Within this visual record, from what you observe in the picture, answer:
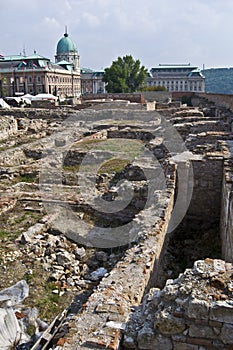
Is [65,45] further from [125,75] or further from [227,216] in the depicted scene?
[227,216]

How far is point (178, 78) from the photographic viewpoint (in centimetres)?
9456

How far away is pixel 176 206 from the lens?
891 cm

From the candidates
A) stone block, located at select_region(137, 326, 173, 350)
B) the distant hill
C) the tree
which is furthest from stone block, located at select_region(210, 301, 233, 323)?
the distant hill

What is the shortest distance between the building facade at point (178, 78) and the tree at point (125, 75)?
3437cm

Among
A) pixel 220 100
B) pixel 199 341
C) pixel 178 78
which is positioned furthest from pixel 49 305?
pixel 178 78

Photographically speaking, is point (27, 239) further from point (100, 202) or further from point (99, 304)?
point (99, 304)

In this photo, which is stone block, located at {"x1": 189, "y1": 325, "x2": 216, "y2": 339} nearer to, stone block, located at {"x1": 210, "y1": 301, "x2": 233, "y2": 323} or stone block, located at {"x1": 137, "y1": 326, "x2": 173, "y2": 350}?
stone block, located at {"x1": 210, "y1": 301, "x2": 233, "y2": 323}

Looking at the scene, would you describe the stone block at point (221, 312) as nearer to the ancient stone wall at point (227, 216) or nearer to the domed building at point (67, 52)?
the ancient stone wall at point (227, 216)

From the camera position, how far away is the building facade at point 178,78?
92375mm

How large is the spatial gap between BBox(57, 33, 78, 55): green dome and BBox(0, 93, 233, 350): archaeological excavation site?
80.5 meters

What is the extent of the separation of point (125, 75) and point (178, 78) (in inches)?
1625

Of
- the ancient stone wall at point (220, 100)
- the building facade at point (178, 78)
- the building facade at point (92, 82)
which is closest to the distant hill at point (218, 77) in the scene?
the building facade at point (178, 78)

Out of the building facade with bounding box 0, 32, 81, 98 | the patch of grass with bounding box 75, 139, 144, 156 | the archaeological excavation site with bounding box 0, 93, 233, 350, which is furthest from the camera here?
the building facade with bounding box 0, 32, 81, 98

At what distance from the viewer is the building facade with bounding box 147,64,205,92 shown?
9238 cm
